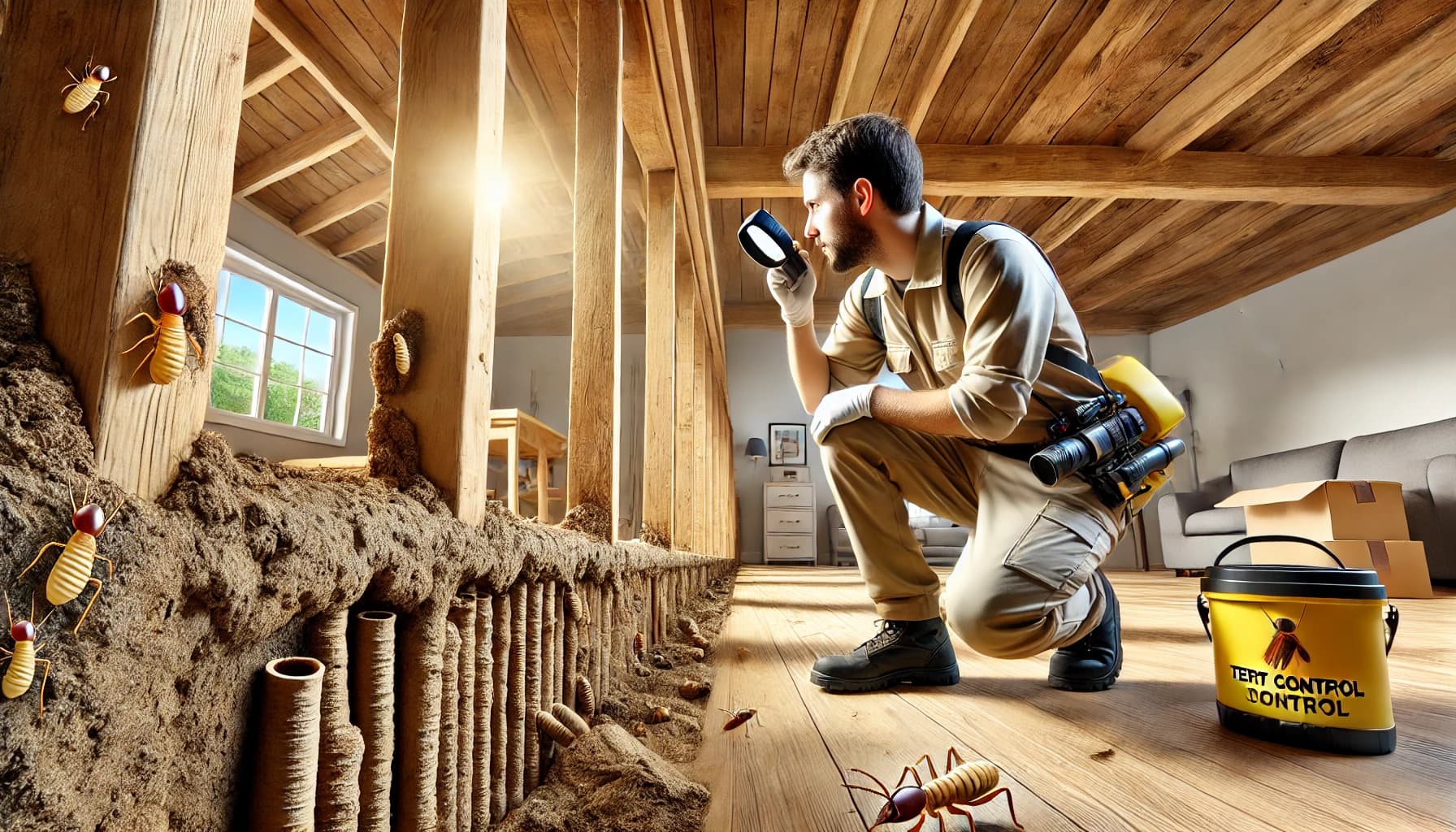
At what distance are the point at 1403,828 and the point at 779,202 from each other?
4.84 meters

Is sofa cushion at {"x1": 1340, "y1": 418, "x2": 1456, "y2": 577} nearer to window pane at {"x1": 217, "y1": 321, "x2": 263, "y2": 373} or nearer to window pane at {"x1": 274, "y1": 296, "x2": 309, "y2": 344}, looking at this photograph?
window pane at {"x1": 217, "y1": 321, "x2": 263, "y2": 373}

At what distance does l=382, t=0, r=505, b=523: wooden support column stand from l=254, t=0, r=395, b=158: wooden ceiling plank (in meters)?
2.65

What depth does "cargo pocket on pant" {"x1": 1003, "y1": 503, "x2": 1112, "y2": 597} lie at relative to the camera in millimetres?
1364

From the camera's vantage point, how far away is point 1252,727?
1.06 metres

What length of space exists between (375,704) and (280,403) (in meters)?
6.11

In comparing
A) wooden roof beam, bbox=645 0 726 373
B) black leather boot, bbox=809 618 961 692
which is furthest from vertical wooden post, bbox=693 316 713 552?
black leather boot, bbox=809 618 961 692

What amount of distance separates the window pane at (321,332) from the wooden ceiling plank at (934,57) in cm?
510

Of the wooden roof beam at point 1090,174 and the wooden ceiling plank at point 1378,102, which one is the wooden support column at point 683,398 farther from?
the wooden ceiling plank at point 1378,102

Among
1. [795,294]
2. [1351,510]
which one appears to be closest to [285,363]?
[795,294]

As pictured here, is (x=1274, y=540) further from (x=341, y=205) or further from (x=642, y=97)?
(x=341, y=205)

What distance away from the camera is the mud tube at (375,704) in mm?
564

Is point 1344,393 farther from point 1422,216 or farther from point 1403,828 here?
point 1403,828

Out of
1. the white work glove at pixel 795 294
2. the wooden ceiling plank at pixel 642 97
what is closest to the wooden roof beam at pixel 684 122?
the wooden ceiling plank at pixel 642 97

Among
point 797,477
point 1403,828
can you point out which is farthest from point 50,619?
point 797,477
